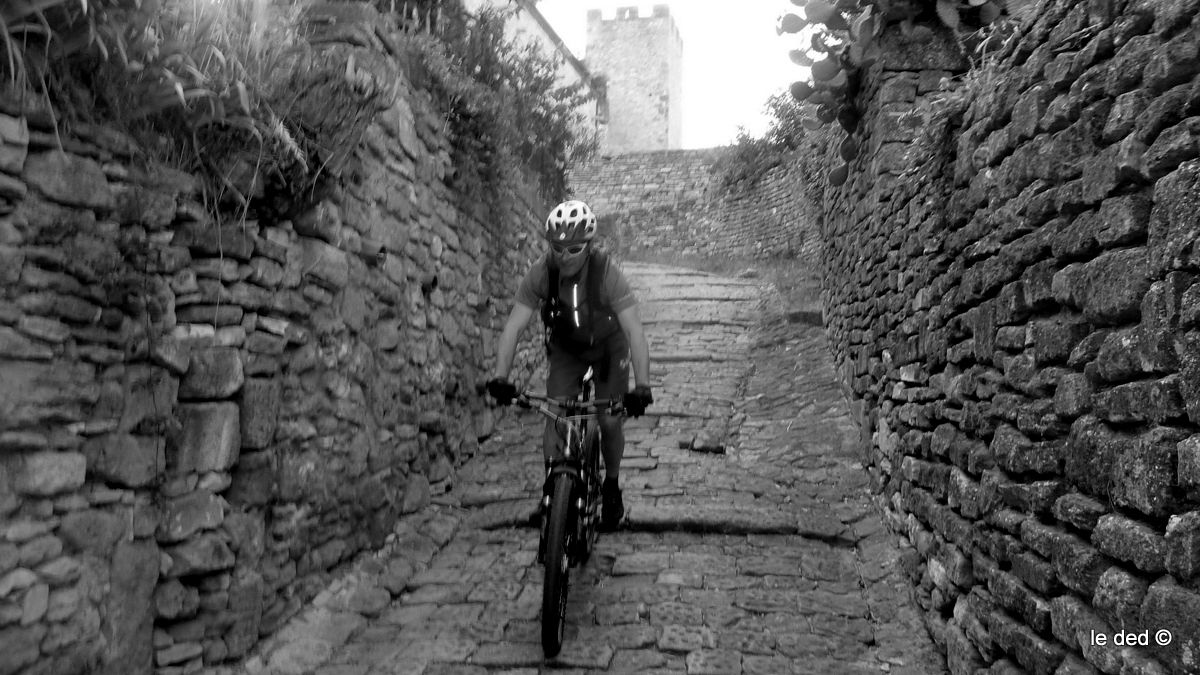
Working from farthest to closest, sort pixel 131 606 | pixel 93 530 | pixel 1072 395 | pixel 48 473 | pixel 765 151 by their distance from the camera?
pixel 765 151 < pixel 131 606 < pixel 93 530 < pixel 48 473 < pixel 1072 395

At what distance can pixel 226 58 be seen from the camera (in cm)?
313

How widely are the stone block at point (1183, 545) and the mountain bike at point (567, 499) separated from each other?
2.07 metres

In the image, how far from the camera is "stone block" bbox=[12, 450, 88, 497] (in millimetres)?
2340

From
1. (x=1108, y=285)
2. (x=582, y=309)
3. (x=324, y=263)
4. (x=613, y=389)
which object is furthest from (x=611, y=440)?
(x=1108, y=285)

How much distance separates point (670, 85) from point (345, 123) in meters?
30.3

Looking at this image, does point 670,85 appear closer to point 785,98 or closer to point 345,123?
point 785,98

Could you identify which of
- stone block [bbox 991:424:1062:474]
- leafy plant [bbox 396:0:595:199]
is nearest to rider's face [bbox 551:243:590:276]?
stone block [bbox 991:424:1062:474]

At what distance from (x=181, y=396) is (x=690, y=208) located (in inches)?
615

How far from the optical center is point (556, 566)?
3131mm

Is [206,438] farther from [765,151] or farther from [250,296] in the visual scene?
[765,151]

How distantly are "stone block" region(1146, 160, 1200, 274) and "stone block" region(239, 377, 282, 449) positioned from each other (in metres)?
3.09

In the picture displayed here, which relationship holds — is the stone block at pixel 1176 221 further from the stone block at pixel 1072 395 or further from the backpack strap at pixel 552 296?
the backpack strap at pixel 552 296

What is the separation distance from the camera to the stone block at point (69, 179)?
240cm

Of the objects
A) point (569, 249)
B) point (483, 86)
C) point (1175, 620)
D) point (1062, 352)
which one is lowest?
point (1175, 620)
